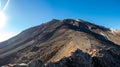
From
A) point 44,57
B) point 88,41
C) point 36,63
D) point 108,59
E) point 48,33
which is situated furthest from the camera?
point 48,33

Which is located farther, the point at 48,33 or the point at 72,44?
the point at 48,33

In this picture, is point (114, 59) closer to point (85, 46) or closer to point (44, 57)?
point (85, 46)

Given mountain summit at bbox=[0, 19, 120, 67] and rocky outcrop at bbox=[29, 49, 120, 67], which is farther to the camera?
mountain summit at bbox=[0, 19, 120, 67]

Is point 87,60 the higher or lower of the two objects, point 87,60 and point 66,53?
the lower

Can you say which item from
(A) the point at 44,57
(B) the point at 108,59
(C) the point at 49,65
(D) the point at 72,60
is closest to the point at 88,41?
(A) the point at 44,57

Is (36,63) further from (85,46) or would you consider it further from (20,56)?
(20,56)

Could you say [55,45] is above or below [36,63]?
above

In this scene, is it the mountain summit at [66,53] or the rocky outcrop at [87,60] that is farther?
the mountain summit at [66,53]

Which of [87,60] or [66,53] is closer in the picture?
[87,60]

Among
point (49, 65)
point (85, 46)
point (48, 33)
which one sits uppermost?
point (48, 33)

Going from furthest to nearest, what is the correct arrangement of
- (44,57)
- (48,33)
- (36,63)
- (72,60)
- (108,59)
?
(48,33)
(44,57)
(108,59)
(72,60)
(36,63)
